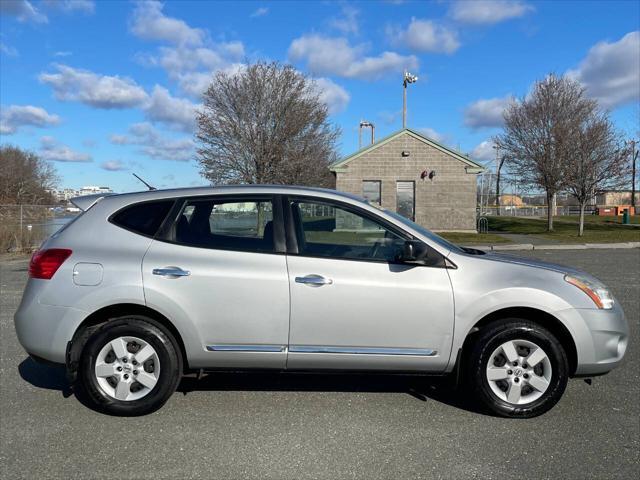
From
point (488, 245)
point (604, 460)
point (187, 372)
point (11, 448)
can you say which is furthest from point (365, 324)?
point (488, 245)

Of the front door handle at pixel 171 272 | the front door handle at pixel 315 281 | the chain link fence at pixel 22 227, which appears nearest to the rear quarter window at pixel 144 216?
the front door handle at pixel 171 272

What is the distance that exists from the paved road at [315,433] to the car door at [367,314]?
45 centimetres

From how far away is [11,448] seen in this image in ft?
11.1

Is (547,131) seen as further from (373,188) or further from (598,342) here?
(598,342)

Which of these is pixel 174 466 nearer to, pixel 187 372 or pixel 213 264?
pixel 187 372

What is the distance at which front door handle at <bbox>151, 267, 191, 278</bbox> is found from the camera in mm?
3816

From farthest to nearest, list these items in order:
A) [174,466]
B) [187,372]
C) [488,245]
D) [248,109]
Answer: [248,109]
[488,245]
[187,372]
[174,466]

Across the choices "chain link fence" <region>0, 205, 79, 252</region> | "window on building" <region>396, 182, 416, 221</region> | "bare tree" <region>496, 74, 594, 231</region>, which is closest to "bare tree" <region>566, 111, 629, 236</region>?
"bare tree" <region>496, 74, 594, 231</region>

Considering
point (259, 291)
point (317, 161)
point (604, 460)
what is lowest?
point (604, 460)

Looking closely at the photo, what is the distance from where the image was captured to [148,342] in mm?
3807

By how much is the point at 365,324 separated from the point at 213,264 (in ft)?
4.03

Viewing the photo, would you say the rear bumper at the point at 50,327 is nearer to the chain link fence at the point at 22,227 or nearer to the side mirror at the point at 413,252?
the side mirror at the point at 413,252

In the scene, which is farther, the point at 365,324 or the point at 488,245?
the point at 488,245

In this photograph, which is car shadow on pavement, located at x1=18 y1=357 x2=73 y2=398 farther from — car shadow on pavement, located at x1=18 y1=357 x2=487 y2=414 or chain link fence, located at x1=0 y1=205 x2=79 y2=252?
chain link fence, located at x1=0 y1=205 x2=79 y2=252
